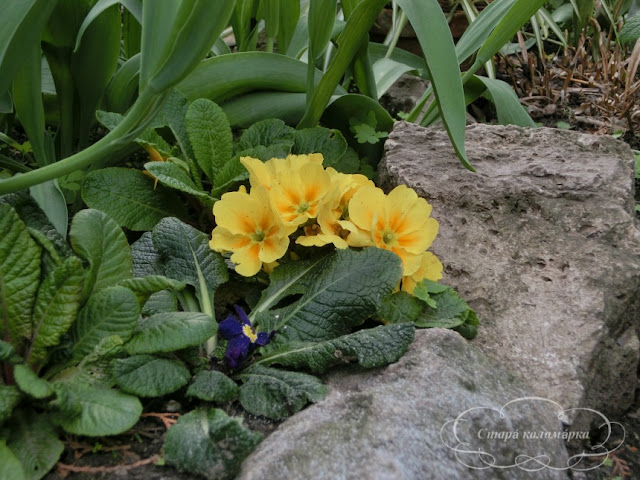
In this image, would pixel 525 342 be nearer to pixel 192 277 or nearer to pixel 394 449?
pixel 394 449

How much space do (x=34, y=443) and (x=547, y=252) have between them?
44.6 inches

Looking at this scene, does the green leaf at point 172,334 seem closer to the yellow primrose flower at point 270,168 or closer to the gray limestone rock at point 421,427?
the gray limestone rock at point 421,427

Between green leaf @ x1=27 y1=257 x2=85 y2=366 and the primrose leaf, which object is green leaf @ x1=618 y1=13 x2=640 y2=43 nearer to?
the primrose leaf

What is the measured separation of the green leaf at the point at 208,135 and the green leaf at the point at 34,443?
0.80 m

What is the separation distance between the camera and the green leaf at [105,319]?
3.58 ft

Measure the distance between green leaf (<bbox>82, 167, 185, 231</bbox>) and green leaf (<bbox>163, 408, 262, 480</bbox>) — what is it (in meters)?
0.68

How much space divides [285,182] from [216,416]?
55cm

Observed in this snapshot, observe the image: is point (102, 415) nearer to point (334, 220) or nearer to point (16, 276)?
point (16, 276)

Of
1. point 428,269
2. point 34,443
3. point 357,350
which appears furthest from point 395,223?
point 34,443

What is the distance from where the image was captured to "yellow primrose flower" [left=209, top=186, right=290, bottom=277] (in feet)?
4.40

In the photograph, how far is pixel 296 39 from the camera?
100 inches

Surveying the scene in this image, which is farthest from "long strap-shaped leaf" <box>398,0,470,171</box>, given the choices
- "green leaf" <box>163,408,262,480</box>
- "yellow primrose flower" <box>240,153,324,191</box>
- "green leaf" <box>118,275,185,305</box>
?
"green leaf" <box>163,408,262,480</box>

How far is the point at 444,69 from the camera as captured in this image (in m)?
1.43

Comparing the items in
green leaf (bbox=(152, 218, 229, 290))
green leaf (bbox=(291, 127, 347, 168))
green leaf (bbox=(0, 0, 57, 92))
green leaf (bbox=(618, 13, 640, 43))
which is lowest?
green leaf (bbox=(152, 218, 229, 290))
